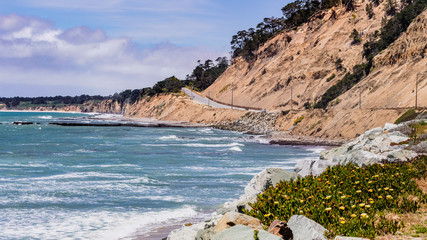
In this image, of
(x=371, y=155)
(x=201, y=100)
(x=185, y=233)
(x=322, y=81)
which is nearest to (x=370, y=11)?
(x=322, y=81)

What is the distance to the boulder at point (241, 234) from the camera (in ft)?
25.0

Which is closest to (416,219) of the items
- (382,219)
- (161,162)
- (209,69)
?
(382,219)

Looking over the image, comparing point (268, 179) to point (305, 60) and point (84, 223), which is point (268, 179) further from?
point (305, 60)

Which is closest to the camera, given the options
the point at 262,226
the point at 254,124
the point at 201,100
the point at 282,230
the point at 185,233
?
the point at 282,230

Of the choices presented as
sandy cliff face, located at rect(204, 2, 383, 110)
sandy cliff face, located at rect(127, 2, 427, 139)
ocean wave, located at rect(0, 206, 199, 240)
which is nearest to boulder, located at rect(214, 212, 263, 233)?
ocean wave, located at rect(0, 206, 199, 240)

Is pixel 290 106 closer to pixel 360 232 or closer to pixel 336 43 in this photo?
pixel 336 43

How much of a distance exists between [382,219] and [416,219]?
92cm

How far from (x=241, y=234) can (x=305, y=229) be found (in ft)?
4.00

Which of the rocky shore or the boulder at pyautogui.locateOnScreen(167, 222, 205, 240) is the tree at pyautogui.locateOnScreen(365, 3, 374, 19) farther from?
the boulder at pyautogui.locateOnScreen(167, 222, 205, 240)

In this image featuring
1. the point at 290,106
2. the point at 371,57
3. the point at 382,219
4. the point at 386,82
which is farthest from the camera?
the point at 290,106

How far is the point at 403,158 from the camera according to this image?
15617 millimetres

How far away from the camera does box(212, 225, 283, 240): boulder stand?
762 centimetres

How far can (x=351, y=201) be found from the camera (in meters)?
10.5

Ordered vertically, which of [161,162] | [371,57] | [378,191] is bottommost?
[161,162]
